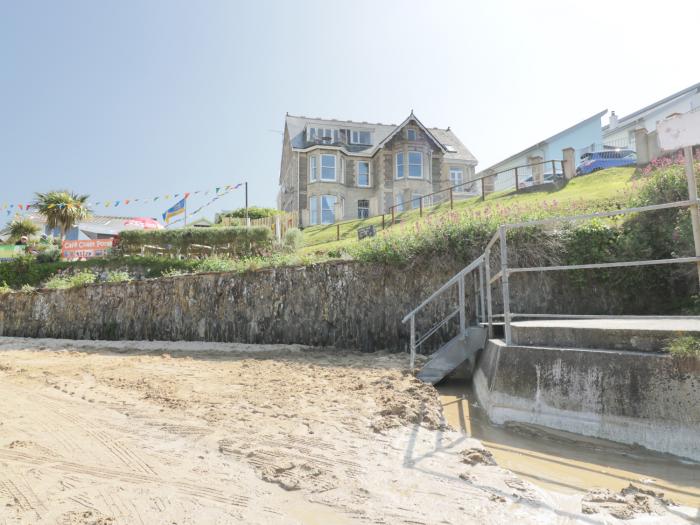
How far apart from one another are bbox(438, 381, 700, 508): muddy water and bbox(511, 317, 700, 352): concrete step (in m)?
0.91

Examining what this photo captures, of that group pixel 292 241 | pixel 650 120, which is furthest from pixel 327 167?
pixel 650 120

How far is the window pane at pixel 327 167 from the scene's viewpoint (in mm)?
29891

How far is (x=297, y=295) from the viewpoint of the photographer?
10.1 metres

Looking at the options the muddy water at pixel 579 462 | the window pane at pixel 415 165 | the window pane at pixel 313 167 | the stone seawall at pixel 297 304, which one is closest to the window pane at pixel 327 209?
the window pane at pixel 313 167

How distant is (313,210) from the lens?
2964 centimetres

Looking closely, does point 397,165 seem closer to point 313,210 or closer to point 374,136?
point 374,136

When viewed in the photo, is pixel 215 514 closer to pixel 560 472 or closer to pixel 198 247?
pixel 560 472

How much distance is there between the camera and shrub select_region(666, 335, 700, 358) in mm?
3446

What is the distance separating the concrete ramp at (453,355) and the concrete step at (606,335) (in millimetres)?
1427

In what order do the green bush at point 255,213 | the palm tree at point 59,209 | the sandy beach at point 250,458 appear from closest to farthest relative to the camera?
the sandy beach at point 250,458, the palm tree at point 59,209, the green bush at point 255,213

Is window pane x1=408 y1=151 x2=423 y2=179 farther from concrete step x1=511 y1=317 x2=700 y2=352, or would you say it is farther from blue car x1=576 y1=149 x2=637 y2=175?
concrete step x1=511 y1=317 x2=700 y2=352

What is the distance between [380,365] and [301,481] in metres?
4.57

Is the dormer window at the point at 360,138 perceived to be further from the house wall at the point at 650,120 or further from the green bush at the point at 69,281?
the green bush at the point at 69,281

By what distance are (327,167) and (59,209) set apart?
16751mm
